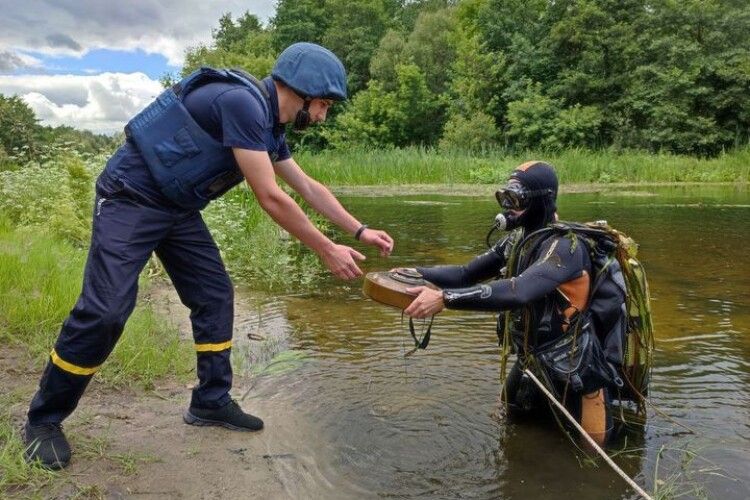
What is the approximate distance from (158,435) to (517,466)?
177 cm

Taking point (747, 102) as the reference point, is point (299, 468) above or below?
below

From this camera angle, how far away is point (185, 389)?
12.9 ft

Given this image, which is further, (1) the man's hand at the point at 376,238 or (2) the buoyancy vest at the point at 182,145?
(1) the man's hand at the point at 376,238

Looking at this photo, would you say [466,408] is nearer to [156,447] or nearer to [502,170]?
[156,447]

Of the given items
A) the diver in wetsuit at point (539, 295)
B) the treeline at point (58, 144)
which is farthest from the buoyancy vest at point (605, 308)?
the treeline at point (58, 144)

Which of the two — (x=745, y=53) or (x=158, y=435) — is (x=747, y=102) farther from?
(x=158, y=435)

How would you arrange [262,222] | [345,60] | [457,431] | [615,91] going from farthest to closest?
[345,60] → [615,91] → [262,222] → [457,431]

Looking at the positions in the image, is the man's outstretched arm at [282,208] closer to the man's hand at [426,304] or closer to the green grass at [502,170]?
the man's hand at [426,304]

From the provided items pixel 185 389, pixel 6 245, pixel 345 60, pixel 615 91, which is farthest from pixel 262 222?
pixel 345 60

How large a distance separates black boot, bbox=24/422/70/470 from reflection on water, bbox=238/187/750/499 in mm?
939

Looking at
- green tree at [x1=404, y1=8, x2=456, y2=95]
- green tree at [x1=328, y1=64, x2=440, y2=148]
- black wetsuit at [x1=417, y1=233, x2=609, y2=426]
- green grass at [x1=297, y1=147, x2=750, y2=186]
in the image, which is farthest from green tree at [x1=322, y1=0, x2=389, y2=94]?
black wetsuit at [x1=417, y1=233, x2=609, y2=426]

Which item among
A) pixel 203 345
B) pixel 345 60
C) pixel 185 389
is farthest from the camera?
pixel 345 60

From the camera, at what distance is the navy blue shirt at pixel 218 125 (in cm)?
279

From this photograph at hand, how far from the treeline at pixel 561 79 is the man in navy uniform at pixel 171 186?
97.3 feet
